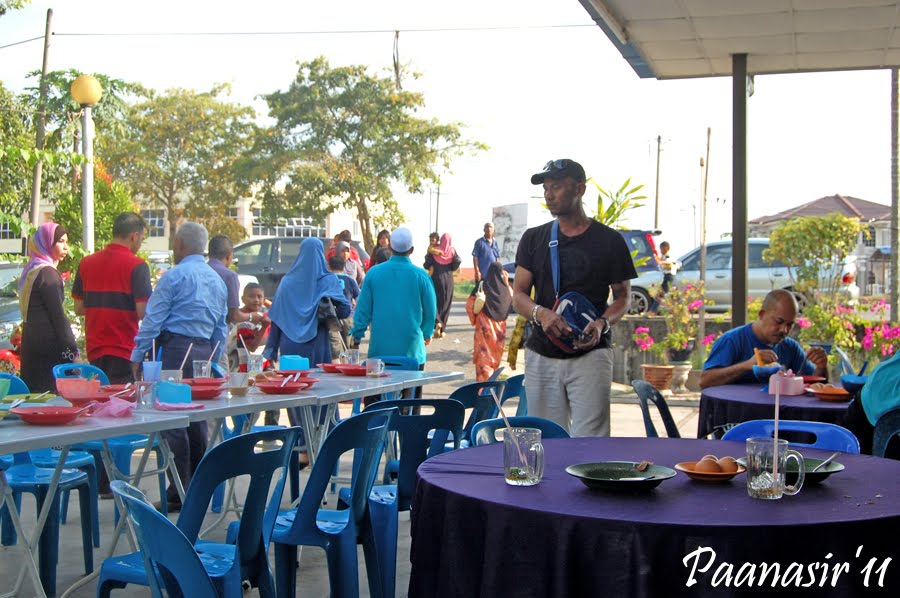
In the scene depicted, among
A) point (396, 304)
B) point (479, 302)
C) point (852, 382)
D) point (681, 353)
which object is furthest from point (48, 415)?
point (681, 353)

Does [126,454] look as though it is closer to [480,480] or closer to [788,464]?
[480,480]

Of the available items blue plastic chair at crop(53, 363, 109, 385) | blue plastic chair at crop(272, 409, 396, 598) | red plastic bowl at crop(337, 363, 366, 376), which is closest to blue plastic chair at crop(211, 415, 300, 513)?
red plastic bowl at crop(337, 363, 366, 376)

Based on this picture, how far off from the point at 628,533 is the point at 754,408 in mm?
2854

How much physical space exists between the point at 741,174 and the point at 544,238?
11.6 ft

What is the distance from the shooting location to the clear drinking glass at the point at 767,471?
2.80 meters

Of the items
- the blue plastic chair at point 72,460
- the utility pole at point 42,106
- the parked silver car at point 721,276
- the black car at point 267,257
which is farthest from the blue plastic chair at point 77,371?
the utility pole at point 42,106

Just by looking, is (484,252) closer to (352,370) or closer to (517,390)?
(352,370)

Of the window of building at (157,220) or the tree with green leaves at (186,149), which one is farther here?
the window of building at (157,220)

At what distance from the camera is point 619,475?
303 centimetres

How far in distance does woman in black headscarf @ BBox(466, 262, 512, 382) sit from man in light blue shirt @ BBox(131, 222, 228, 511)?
598cm

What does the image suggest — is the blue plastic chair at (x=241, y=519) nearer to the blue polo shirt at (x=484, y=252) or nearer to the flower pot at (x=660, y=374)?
the flower pot at (x=660, y=374)

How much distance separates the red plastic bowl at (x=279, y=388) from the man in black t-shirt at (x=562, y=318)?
3.80 ft

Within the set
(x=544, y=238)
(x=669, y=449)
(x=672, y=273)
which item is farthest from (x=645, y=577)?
(x=672, y=273)

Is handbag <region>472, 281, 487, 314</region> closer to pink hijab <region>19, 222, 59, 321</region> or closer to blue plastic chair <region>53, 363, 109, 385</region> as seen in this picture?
pink hijab <region>19, 222, 59, 321</region>
